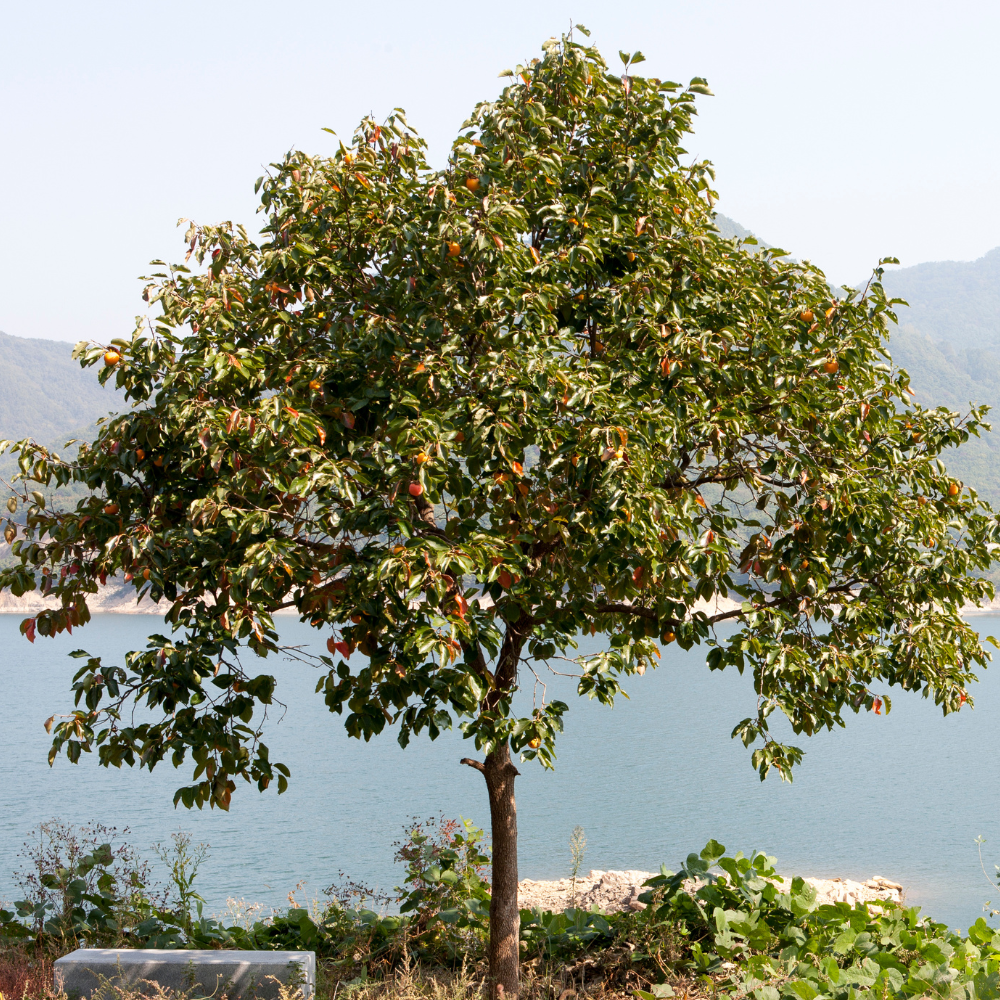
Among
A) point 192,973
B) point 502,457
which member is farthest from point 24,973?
point 502,457

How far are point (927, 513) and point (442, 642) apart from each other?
3.05 m

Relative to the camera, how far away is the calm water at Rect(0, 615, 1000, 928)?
50.5ft

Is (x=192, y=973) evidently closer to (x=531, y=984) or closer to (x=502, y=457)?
(x=531, y=984)

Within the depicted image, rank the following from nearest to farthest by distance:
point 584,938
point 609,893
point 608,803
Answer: point 584,938 < point 609,893 < point 608,803

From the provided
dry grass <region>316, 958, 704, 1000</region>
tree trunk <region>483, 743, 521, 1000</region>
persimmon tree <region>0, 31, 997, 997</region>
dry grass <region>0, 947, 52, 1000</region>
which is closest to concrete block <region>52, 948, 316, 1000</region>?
dry grass <region>0, 947, 52, 1000</region>

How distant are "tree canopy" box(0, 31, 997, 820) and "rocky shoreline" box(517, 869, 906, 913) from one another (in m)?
3.04

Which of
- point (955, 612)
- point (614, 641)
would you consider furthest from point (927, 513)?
point (614, 641)

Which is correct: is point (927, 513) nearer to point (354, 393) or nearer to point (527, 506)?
point (527, 506)

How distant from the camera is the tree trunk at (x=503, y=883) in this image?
5996 mm

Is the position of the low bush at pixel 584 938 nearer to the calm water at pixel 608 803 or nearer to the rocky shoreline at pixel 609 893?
the rocky shoreline at pixel 609 893

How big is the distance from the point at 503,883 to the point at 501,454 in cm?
333

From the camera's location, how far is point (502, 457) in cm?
441

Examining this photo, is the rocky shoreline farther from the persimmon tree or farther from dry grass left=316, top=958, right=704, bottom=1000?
the persimmon tree

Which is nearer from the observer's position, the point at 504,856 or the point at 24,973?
the point at 24,973
